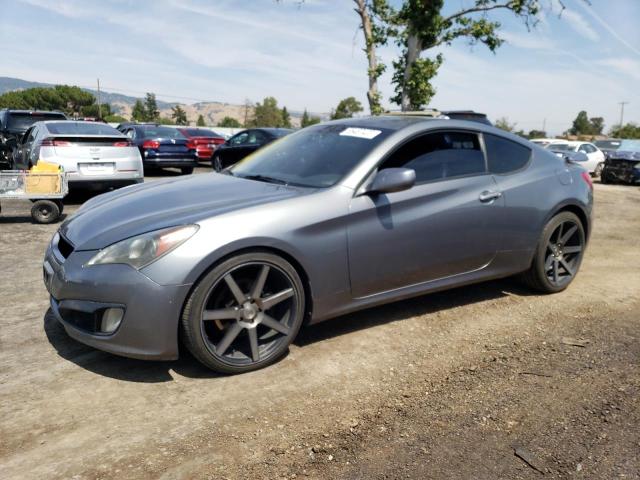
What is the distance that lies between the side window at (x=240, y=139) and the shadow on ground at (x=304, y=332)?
1124 centimetres

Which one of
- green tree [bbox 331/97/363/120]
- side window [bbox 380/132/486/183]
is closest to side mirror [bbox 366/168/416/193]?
side window [bbox 380/132/486/183]

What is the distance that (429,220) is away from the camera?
143 inches

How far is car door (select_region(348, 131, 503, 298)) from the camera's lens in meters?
3.39

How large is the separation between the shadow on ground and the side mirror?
3.48 ft

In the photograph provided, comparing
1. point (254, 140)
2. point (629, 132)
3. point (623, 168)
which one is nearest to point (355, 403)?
point (254, 140)

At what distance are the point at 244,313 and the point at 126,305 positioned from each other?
0.64 meters

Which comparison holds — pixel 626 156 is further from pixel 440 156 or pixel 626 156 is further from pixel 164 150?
pixel 440 156

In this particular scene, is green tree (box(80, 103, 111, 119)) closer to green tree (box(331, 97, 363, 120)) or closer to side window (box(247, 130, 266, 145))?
green tree (box(331, 97, 363, 120))

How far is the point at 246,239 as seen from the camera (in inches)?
115

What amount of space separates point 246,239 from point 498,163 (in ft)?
7.60

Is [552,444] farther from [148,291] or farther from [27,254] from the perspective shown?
[27,254]

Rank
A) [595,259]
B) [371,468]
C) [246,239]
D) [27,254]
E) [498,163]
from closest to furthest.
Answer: [371,468], [246,239], [498,163], [27,254], [595,259]

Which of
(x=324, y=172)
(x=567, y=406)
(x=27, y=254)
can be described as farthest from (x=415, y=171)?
(x=27, y=254)

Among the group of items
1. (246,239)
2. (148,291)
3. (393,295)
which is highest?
(246,239)
